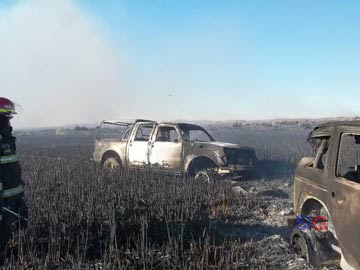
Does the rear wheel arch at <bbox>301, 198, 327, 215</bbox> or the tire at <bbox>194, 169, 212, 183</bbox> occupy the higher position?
the rear wheel arch at <bbox>301, 198, 327, 215</bbox>

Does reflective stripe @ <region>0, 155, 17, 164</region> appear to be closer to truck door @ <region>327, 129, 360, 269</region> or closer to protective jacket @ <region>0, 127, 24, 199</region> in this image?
protective jacket @ <region>0, 127, 24, 199</region>

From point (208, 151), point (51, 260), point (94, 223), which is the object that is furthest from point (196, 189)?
point (51, 260)

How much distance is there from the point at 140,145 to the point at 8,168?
7.53m

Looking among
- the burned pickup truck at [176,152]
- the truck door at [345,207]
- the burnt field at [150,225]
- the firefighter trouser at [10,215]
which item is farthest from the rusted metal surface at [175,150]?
the firefighter trouser at [10,215]

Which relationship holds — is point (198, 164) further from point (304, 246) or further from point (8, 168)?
point (8, 168)

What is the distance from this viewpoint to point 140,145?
12.5 m

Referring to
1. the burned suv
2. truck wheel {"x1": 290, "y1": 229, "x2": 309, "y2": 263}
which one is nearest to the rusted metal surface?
the burned suv

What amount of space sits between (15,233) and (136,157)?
6.90 m

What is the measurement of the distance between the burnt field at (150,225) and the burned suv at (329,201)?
1.26 feet

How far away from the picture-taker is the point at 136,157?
12.6 metres

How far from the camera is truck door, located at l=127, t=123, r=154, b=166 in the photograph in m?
12.4

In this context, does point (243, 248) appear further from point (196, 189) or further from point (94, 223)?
point (196, 189)

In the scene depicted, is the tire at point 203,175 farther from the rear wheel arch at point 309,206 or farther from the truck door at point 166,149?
the rear wheel arch at point 309,206

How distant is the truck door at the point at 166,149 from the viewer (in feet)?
38.5
